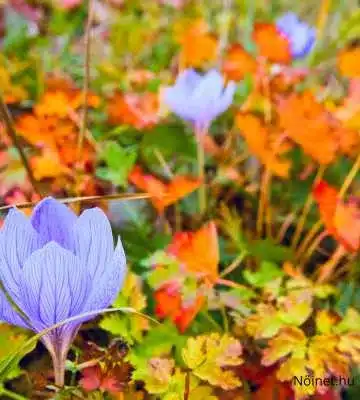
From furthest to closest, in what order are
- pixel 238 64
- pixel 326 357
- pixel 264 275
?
pixel 238 64 < pixel 264 275 < pixel 326 357

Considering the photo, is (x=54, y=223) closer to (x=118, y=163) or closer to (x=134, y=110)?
(x=118, y=163)

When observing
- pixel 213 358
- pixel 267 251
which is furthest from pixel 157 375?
pixel 267 251

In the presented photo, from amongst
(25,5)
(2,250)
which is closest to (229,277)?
(2,250)

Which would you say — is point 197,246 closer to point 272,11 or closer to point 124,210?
point 124,210

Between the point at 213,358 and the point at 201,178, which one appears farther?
the point at 201,178

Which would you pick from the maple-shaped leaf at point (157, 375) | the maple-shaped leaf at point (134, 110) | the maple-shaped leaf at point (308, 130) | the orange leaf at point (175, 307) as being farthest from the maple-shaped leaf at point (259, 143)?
the maple-shaped leaf at point (157, 375)

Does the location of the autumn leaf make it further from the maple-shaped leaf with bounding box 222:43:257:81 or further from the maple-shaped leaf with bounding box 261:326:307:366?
the maple-shaped leaf with bounding box 222:43:257:81
